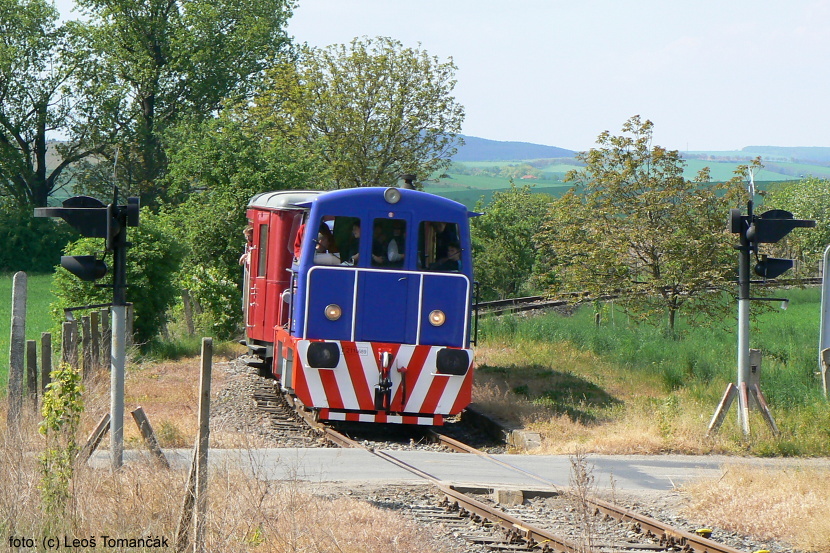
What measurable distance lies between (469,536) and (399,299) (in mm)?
5668

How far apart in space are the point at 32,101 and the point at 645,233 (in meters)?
42.0

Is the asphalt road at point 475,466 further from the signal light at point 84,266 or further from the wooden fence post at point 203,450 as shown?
the wooden fence post at point 203,450

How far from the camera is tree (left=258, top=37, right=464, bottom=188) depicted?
3381 cm

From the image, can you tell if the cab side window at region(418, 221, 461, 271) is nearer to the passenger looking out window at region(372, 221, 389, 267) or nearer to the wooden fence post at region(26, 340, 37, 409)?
the passenger looking out window at region(372, 221, 389, 267)

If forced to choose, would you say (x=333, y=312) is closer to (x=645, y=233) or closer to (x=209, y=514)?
(x=209, y=514)

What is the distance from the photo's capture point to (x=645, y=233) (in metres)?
24.1

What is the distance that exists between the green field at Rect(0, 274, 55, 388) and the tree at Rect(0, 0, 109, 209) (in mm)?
4923

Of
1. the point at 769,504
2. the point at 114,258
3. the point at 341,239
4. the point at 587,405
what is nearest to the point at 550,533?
the point at 769,504

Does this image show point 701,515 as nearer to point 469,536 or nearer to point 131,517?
point 469,536

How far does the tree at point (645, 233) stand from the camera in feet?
79.2

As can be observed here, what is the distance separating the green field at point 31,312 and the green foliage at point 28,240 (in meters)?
0.93

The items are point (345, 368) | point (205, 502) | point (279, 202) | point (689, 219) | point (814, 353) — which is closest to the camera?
point (205, 502)

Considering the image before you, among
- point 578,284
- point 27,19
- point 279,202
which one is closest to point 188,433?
point 279,202

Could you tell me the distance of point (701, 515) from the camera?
930cm
